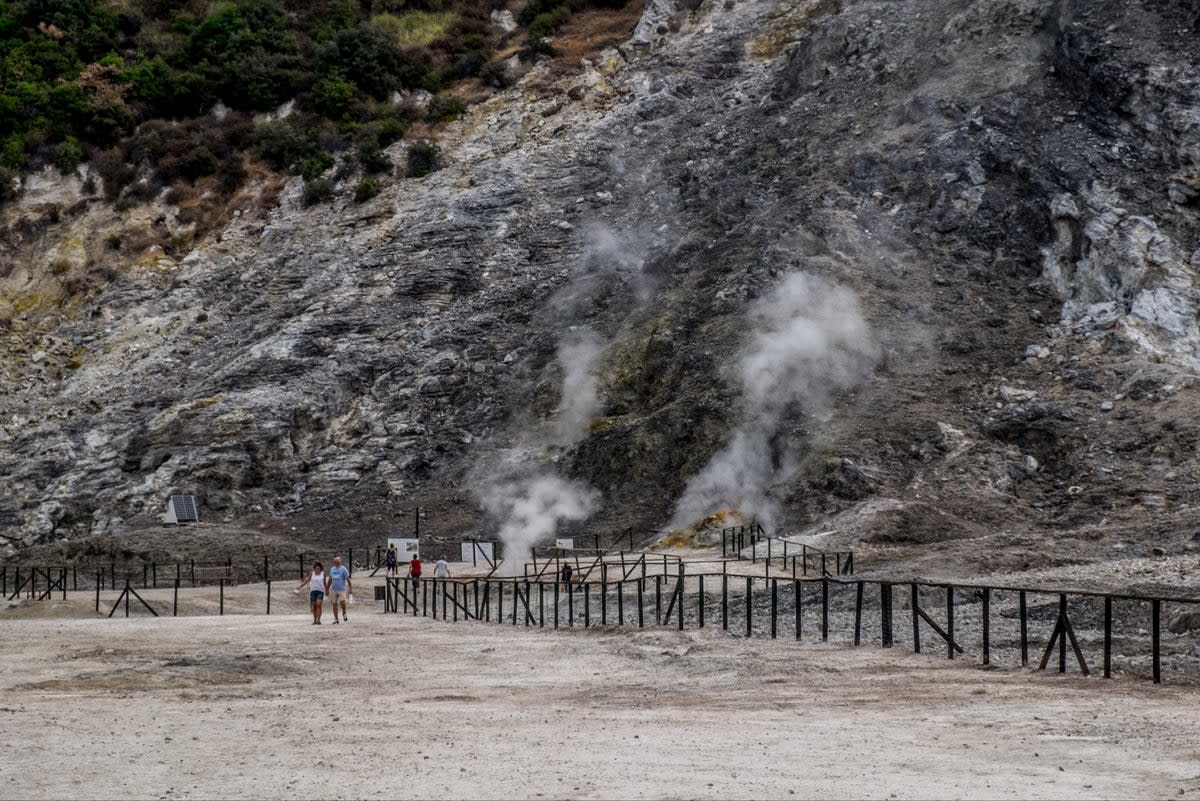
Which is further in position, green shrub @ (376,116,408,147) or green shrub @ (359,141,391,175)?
green shrub @ (376,116,408,147)

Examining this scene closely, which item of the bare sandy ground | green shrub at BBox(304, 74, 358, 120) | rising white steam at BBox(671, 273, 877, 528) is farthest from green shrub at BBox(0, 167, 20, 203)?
the bare sandy ground

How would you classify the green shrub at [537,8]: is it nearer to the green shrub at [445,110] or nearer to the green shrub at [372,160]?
Answer: the green shrub at [445,110]

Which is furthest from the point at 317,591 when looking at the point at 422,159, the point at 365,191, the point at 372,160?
the point at 372,160

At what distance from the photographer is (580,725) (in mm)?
11922

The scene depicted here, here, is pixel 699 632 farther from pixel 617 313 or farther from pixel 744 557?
pixel 617 313

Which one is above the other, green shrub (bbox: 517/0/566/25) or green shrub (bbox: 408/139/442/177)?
green shrub (bbox: 517/0/566/25)

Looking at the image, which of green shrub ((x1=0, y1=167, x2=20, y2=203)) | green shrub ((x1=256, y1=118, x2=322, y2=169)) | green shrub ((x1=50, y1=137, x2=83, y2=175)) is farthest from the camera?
green shrub ((x1=50, y1=137, x2=83, y2=175))

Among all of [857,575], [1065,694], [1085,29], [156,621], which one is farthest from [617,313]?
[1065,694]

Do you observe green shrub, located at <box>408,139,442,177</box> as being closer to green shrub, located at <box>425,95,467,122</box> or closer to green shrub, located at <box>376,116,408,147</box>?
green shrub, located at <box>376,116,408,147</box>

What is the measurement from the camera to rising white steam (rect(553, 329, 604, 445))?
144 feet

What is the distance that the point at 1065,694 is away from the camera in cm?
1312

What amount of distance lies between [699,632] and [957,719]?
833 cm

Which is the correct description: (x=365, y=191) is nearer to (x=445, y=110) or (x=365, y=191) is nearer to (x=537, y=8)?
(x=445, y=110)

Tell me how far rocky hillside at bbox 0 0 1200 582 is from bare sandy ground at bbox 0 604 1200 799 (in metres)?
12.7
